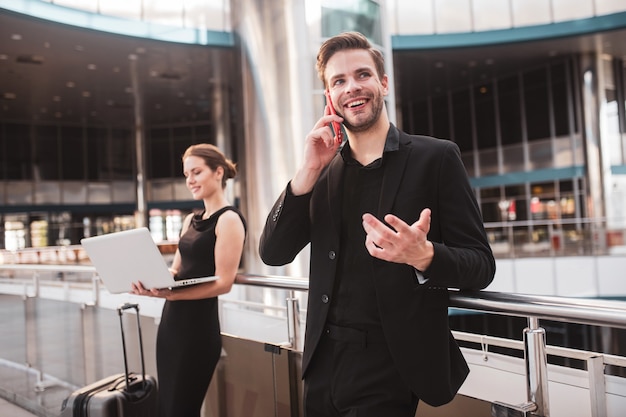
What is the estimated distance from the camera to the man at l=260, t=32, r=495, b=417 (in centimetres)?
158

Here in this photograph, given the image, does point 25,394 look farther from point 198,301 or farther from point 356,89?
point 356,89

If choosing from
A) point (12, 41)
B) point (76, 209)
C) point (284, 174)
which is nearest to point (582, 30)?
point (284, 174)

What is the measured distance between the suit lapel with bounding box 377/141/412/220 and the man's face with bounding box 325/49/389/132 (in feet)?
0.44

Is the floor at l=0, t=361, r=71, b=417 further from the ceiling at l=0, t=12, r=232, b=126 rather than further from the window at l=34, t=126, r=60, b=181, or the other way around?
the window at l=34, t=126, r=60, b=181

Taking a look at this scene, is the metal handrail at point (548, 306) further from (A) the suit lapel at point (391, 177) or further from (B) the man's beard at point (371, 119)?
(B) the man's beard at point (371, 119)

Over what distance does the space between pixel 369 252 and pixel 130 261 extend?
159 cm

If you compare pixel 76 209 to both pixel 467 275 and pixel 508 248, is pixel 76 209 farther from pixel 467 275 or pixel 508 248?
pixel 467 275

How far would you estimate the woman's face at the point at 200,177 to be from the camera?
3020 mm

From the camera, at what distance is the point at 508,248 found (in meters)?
16.2

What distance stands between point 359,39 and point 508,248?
15493 mm

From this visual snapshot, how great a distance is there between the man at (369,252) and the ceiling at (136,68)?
1432 centimetres

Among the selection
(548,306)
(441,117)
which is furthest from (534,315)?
(441,117)

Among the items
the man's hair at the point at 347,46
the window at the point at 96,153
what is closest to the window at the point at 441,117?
the window at the point at 96,153

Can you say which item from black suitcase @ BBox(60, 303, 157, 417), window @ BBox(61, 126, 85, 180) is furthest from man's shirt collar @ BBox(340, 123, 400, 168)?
window @ BBox(61, 126, 85, 180)
